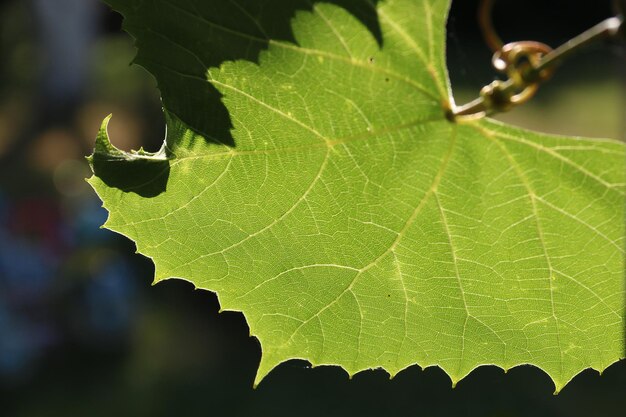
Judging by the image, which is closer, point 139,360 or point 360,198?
point 360,198

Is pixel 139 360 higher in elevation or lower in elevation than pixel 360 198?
lower

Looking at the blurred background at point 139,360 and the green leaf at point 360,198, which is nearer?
the green leaf at point 360,198

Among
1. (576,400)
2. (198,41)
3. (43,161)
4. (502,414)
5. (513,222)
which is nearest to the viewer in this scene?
(198,41)

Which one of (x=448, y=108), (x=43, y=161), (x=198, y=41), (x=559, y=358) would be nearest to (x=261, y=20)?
(x=198, y=41)

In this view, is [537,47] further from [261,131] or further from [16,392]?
[16,392]

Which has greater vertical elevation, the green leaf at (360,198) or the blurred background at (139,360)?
the green leaf at (360,198)

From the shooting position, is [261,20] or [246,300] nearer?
[261,20]

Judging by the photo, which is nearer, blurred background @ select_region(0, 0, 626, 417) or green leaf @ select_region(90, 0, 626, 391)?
green leaf @ select_region(90, 0, 626, 391)

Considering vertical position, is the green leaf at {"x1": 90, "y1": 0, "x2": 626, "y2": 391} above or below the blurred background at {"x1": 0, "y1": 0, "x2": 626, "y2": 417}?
above
